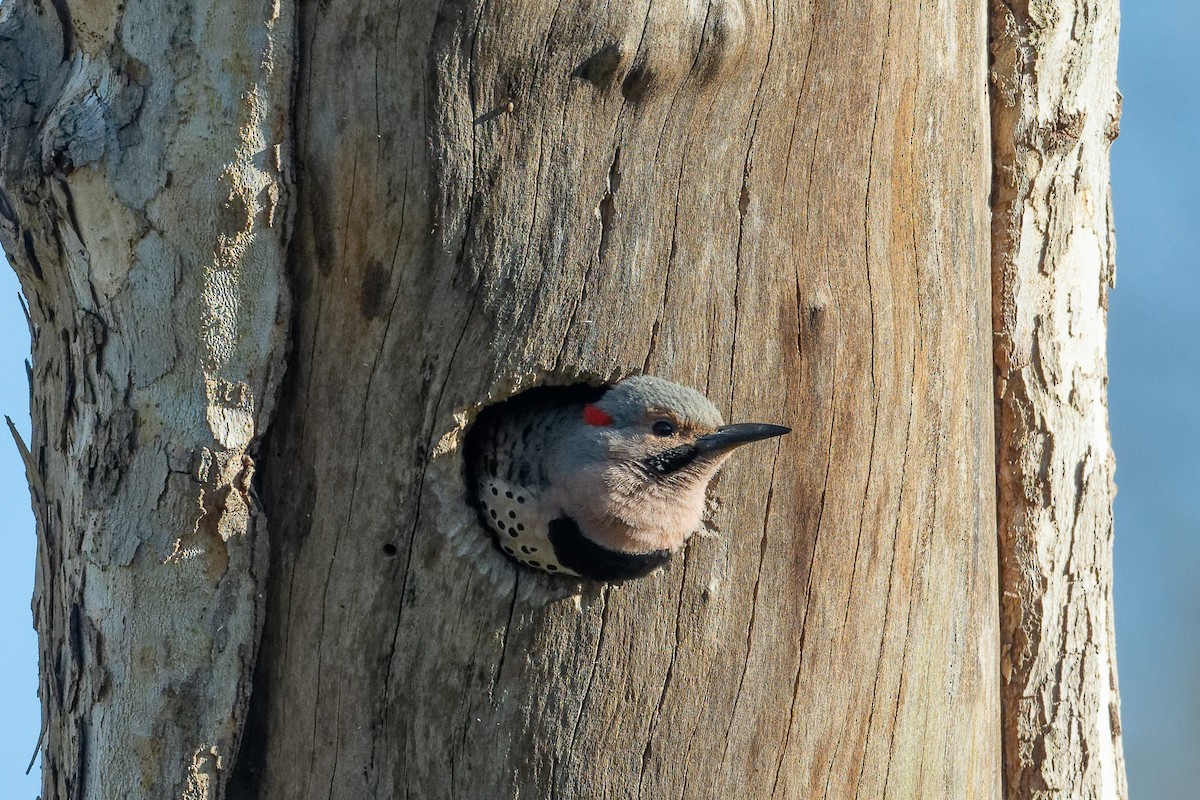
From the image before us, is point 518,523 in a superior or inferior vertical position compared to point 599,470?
inferior

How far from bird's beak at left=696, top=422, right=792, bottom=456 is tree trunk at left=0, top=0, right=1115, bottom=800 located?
101mm

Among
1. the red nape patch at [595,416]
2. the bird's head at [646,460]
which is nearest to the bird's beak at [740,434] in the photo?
the bird's head at [646,460]

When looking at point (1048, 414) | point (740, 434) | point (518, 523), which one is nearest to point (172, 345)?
point (518, 523)

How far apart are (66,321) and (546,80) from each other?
4.02 feet

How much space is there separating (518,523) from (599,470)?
0.79 ft

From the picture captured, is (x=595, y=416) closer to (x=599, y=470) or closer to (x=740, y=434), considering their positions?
(x=599, y=470)

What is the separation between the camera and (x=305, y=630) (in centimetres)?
264

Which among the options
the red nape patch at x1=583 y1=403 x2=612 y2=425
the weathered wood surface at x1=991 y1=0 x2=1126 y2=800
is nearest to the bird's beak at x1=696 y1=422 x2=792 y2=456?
the red nape patch at x1=583 y1=403 x2=612 y2=425

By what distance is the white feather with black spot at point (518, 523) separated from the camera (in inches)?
108

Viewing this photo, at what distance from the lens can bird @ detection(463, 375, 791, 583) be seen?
2.67 meters

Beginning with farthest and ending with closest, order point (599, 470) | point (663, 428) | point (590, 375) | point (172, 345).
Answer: point (599, 470), point (663, 428), point (590, 375), point (172, 345)

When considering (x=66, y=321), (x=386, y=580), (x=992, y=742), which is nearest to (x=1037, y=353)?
(x=992, y=742)

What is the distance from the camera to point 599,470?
9.46ft

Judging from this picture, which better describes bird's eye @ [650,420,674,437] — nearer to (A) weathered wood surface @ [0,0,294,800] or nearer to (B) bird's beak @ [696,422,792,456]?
(B) bird's beak @ [696,422,792,456]
